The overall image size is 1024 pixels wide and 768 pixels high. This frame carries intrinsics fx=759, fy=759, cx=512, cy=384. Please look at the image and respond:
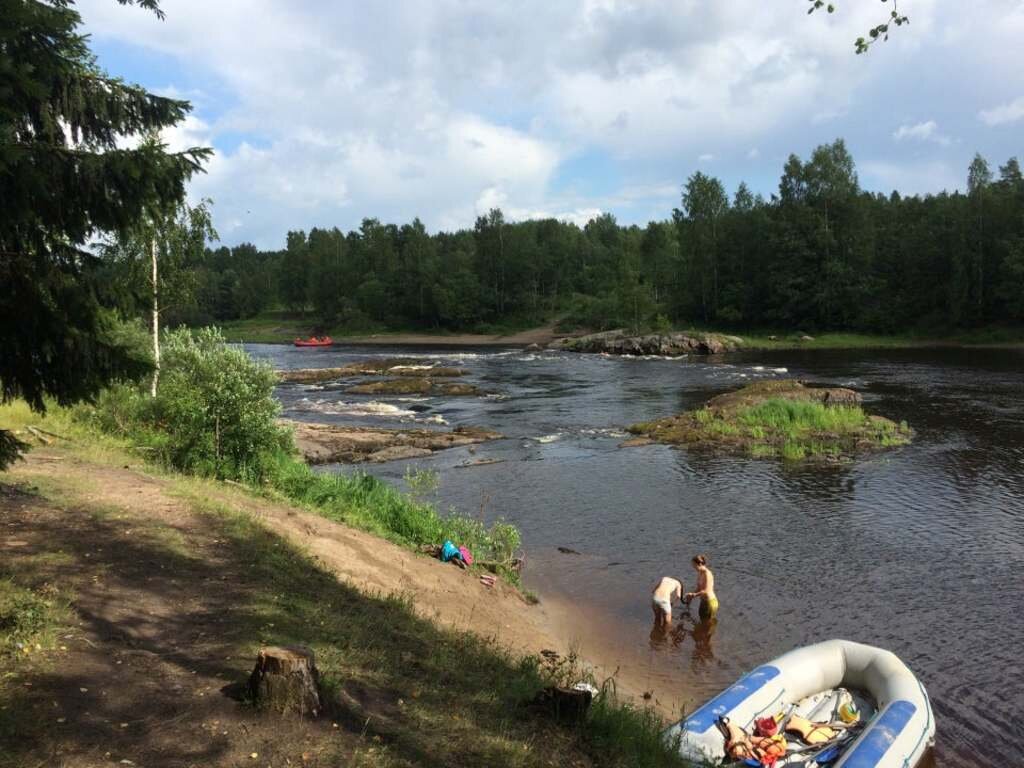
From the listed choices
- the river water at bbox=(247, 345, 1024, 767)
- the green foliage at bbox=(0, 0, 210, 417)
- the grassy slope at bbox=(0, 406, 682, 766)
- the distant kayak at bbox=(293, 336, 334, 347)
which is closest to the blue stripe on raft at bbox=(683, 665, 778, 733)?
the grassy slope at bbox=(0, 406, 682, 766)

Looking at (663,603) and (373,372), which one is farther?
(373,372)

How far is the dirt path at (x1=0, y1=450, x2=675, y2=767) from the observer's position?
5.56 metres

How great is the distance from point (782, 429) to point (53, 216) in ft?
88.5

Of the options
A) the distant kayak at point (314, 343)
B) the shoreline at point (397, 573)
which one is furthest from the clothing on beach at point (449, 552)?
the distant kayak at point (314, 343)

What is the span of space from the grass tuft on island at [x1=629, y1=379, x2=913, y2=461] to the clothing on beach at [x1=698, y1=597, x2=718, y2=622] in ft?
45.0

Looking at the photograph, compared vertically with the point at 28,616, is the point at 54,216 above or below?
above

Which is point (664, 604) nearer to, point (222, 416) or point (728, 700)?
point (728, 700)

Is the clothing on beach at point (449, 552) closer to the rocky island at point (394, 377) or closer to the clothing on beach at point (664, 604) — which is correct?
the clothing on beach at point (664, 604)

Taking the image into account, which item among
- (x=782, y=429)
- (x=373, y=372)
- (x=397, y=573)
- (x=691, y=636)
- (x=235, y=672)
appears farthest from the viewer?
(x=373, y=372)

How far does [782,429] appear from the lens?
28.9 metres

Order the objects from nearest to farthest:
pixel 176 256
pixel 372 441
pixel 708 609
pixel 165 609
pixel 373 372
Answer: pixel 165 609 < pixel 708 609 < pixel 176 256 < pixel 372 441 < pixel 373 372

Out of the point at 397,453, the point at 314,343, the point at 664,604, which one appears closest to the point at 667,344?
the point at 314,343

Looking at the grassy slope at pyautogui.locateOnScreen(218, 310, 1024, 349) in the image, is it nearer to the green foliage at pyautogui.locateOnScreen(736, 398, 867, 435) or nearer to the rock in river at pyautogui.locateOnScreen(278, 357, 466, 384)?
the rock in river at pyautogui.locateOnScreen(278, 357, 466, 384)

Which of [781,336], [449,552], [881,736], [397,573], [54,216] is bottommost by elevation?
[881,736]
